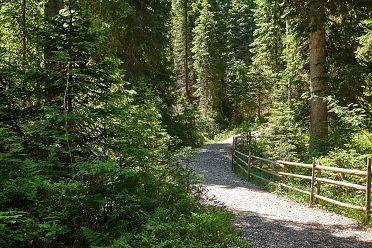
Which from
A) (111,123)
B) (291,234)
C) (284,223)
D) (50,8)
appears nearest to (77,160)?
(111,123)

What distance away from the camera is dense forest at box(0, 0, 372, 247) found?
5.09 metres

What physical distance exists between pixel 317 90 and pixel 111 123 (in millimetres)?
9527

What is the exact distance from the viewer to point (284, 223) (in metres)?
8.30

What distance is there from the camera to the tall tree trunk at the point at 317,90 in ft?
43.7

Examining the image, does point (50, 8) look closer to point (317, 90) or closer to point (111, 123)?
point (111, 123)

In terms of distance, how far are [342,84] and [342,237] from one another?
6566mm

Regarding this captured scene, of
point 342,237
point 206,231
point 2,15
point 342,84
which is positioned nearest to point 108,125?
point 206,231

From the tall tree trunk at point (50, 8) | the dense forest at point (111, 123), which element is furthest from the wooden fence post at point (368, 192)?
the tall tree trunk at point (50, 8)

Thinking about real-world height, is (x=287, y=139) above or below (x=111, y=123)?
below

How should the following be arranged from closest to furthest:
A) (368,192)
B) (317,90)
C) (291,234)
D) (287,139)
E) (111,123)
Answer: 1. (111,123)
2. (291,234)
3. (368,192)
4. (317,90)
5. (287,139)

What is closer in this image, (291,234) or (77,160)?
(77,160)

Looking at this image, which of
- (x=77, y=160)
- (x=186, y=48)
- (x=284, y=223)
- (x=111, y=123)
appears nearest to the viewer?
(x=77, y=160)

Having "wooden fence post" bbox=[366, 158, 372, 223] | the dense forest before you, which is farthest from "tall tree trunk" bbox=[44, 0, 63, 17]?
"wooden fence post" bbox=[366, 158, 372, 223]

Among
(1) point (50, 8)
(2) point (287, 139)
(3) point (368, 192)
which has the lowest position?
(3) point (368, 192)
